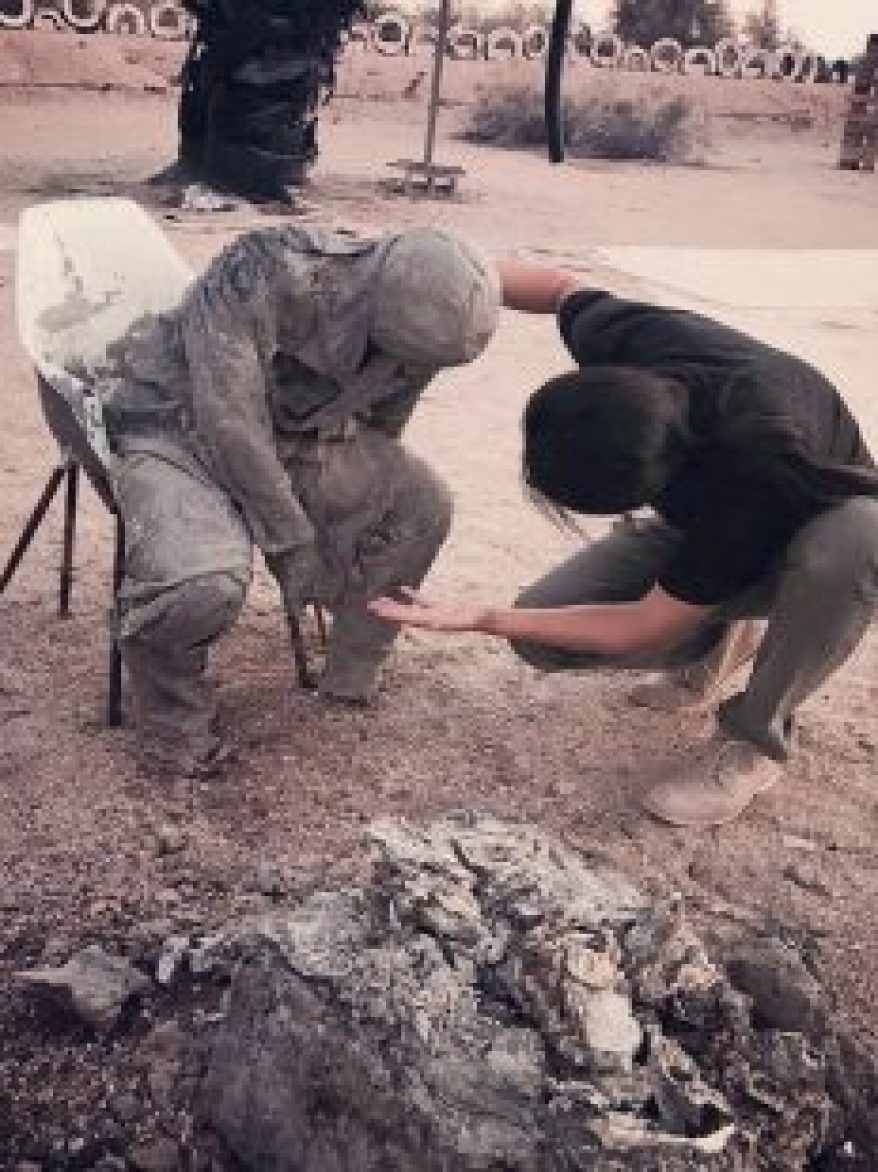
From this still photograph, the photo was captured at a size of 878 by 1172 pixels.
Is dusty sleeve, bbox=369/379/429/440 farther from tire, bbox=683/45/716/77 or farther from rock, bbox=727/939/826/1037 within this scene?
tire, bbox=683/45/716/77

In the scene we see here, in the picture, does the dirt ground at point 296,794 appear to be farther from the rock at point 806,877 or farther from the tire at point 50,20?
the tire at point 50,20

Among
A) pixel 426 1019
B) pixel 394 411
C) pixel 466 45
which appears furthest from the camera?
pixel 466 45

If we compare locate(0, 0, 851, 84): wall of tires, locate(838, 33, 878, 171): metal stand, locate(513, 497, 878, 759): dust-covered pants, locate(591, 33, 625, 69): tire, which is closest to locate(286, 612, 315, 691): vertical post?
locate(513, 497, 878, 759): dust-covered pants

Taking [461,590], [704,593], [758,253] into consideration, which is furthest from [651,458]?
[758,253]

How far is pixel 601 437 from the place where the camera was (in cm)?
254

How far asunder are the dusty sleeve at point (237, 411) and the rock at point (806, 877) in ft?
4.41

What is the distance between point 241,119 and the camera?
10.4 meters

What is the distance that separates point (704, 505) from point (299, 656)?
3.87 ft

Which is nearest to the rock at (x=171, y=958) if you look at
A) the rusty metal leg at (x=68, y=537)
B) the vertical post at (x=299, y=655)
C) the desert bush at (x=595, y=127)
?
the vertical post at (x=299, y=655)

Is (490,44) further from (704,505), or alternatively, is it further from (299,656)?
(704,505)

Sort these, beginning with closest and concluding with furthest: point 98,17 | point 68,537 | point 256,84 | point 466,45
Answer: point 68,537, point 256,84, point 98,17, point 466,45

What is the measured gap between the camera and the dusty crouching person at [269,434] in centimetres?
295

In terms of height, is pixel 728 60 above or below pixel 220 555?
below

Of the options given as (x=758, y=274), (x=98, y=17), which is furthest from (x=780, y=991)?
(x=98, y=17)
